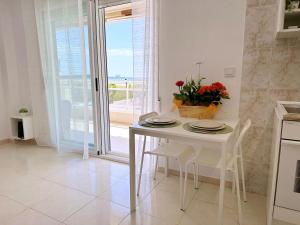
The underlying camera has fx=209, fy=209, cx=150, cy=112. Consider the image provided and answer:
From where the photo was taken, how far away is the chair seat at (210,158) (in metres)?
1.67

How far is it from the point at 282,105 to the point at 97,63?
2.17 metres

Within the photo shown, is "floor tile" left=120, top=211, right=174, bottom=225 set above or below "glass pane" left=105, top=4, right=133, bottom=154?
below

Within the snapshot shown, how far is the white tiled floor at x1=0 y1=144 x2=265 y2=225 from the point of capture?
1700 mm

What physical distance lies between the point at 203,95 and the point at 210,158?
0.56 m

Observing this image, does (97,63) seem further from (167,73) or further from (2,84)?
(2,84)

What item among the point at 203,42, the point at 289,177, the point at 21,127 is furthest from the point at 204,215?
the point at 21,127

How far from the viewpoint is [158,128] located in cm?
162

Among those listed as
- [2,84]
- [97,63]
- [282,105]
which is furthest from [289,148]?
[2,84]

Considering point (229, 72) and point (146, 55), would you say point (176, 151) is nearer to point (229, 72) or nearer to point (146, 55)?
point (229, 72)

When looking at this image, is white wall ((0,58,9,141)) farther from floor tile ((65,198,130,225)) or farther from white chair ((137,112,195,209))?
white chair ((137,112,195,209))

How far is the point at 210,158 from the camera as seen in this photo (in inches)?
71.5

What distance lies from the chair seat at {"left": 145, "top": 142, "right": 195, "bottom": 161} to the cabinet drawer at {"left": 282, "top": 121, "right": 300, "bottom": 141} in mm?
819

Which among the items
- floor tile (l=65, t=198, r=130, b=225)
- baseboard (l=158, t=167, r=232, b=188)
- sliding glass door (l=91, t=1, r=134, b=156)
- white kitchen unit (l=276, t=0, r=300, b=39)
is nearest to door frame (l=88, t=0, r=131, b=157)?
sliding glass door (l=91, t=1, r=134, b=156)

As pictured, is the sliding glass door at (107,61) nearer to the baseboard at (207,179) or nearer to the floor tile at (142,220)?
the baseboard at (207,179)
